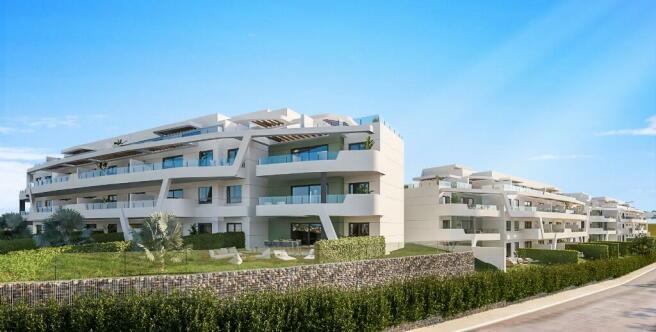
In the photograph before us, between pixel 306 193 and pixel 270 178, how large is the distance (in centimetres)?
316

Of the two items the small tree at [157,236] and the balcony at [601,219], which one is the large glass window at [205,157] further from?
the balcony at [601,219]

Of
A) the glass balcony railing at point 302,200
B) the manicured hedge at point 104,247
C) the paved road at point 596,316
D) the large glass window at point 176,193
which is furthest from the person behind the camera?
the large glass window at point 176,193

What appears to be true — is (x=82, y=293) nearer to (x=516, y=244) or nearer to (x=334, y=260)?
(x=334, y=260)

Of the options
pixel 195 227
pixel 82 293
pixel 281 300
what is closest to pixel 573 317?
pixel 281 300

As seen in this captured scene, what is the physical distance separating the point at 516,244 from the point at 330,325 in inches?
1875

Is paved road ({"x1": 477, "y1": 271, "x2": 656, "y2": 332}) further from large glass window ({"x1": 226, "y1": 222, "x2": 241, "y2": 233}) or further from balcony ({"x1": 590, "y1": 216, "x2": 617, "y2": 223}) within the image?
balcony ({"x1": 590, "y1": 216, "x2": 617, "y2": 223})

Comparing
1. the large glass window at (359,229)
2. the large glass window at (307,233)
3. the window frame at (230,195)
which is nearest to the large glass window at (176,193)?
the window frame at (230,195)

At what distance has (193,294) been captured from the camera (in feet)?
50.1

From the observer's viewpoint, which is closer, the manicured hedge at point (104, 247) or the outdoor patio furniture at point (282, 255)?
the outdoor patio furniture at point (282, 255)

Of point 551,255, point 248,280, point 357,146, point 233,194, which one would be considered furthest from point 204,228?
point 551,255

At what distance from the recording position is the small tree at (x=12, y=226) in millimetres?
50253

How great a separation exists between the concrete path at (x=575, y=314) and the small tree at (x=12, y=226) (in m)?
49.0

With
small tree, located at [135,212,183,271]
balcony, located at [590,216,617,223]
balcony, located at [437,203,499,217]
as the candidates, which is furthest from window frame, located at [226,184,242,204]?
balcony, located at [590,216,617,223]

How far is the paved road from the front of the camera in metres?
19.2
